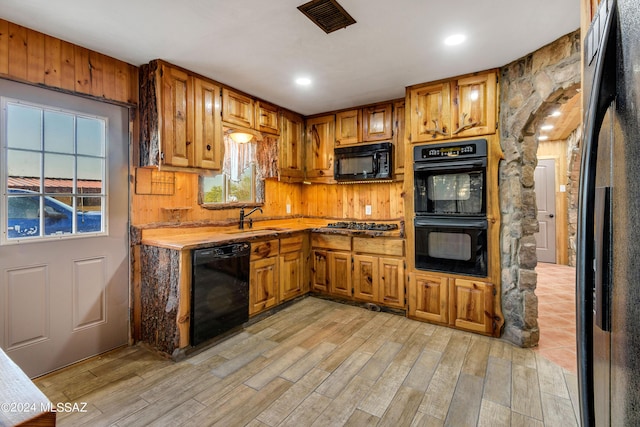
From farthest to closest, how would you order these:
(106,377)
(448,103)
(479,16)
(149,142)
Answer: (448,103) < (149,142) < (106,377) < (479,16)

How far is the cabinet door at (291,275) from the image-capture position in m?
3.56

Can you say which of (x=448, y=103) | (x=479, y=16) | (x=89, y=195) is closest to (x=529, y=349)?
(x=448, y=103)

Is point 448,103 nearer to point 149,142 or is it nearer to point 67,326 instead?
point 149,142

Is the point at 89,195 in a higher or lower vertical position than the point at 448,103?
lower

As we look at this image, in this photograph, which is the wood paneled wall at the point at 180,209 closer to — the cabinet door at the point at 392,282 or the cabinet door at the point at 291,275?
the cabinet door at the point at 291,275

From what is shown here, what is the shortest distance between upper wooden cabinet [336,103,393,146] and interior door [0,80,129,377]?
2416 mm

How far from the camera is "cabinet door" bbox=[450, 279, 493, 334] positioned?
2846mm

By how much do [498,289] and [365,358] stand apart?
1.39 m

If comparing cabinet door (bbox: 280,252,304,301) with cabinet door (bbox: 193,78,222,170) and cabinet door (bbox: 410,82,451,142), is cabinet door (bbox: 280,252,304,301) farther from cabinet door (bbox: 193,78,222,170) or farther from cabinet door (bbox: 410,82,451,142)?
cabinet door (bbox: 410,82,451,142)

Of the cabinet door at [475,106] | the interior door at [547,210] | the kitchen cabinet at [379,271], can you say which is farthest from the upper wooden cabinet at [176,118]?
the interior door at [547,210]

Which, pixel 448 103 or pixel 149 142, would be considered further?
pixel 448 103

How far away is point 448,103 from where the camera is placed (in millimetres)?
3021

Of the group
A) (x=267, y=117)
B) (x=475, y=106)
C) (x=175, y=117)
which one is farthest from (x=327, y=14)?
(x=267, y=117)

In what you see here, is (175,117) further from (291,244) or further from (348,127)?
(348,127)
